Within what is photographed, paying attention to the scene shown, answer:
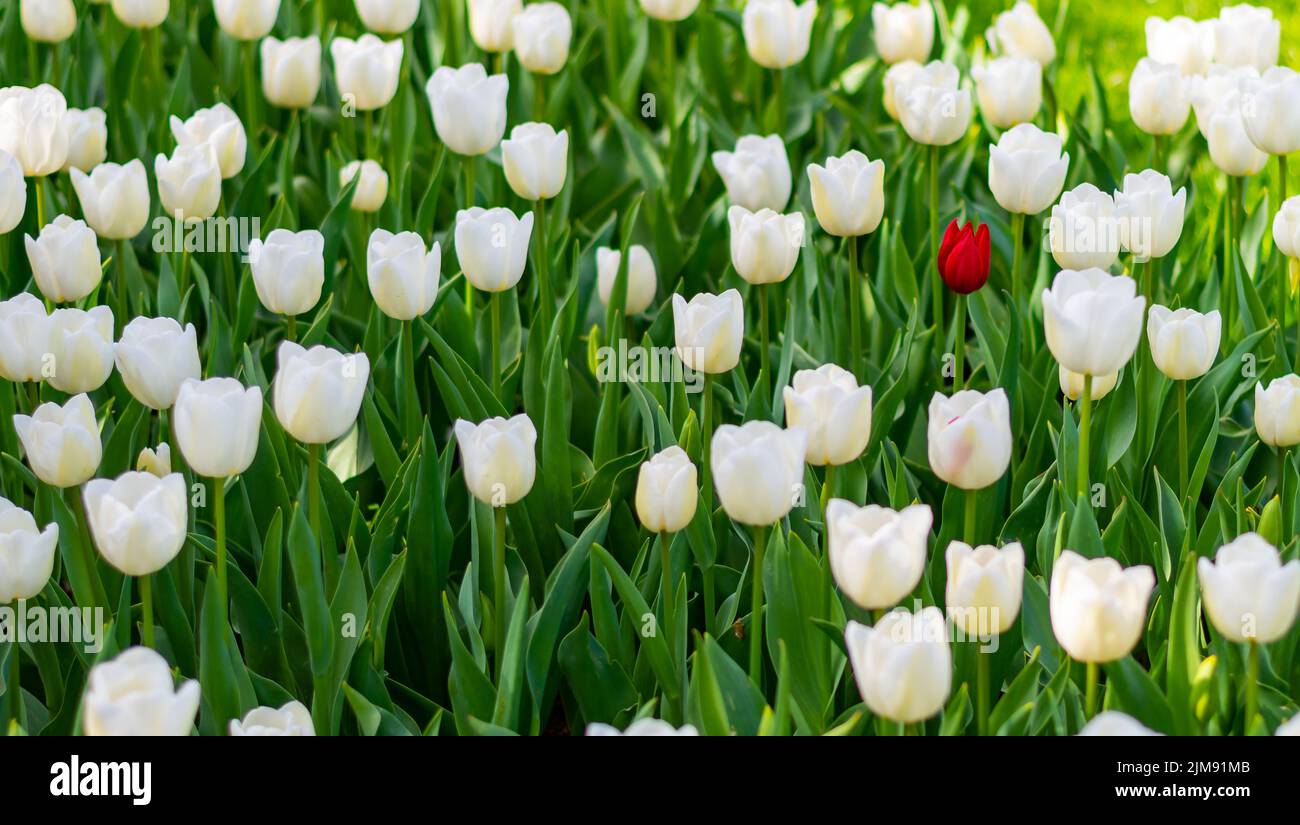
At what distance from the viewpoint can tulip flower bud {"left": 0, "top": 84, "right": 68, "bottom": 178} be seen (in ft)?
9.04

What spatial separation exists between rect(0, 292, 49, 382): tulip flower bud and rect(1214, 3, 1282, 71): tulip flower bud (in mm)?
2568

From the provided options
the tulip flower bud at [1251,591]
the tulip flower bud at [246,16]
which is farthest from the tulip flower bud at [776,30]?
the tulip flower bud at [1251,591]

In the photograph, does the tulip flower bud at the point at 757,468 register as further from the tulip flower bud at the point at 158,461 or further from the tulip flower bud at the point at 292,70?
the tulip flower bud at the point at 292,70

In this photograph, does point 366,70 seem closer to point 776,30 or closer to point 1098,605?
point 776,30

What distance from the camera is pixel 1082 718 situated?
1959mm

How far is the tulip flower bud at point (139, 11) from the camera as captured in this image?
11.8 ft

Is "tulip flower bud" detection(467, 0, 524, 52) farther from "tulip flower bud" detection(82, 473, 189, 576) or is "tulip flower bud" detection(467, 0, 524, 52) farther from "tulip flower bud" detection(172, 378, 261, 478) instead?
"tulip flower bud" detection(82, 473, 189, 576)

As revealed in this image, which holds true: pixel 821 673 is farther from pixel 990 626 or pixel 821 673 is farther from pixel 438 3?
pixel 438 3

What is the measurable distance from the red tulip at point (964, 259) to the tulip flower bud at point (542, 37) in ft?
4.54

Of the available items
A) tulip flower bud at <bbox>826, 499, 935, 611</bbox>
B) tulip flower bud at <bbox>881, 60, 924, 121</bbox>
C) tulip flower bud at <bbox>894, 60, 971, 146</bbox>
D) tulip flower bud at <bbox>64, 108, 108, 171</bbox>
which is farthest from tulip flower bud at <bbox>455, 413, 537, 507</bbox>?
tulip flower bud at <bbox>881, 60, 924, 121</bbox>

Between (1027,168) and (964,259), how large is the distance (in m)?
0.29

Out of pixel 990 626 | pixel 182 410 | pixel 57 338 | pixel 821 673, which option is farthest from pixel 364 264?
pixel 990 626

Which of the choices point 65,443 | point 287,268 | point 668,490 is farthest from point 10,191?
point 668,490

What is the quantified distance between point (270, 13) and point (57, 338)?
154 cm
